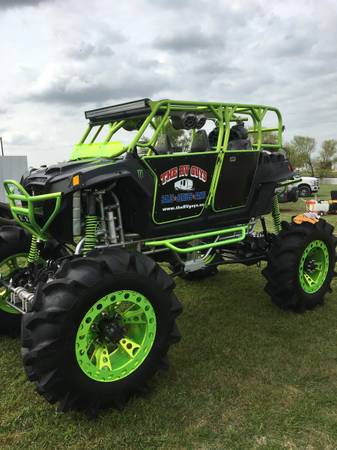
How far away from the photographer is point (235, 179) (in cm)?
465

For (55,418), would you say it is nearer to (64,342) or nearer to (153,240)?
(64,342)

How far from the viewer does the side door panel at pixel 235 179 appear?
4.50 m

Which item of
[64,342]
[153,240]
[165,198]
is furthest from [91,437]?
[165,198]

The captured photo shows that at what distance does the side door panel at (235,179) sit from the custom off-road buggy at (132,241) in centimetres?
2

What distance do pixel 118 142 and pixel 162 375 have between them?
2188 millimetres

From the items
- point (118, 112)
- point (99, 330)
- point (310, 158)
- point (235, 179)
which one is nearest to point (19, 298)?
point (99, 330)

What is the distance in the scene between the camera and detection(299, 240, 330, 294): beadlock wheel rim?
5094mm

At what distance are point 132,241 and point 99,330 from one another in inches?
41.1

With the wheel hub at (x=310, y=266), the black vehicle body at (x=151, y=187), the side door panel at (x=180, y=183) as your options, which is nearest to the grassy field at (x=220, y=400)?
the wheel hub at (x=310, y=266)

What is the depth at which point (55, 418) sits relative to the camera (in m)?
3.11

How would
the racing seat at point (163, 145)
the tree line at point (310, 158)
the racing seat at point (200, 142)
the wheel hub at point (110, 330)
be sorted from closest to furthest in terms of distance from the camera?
the wheel hub at point (110, 330)
the racing seat at point (200, 142)
the racing seat at point (163, 145)
the tree line at point (310, 158)

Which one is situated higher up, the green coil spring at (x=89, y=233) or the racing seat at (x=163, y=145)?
the racing seat at (x=163, y=145)

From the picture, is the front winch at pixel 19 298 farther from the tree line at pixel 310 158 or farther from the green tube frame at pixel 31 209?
the tree line at pixel 310 158

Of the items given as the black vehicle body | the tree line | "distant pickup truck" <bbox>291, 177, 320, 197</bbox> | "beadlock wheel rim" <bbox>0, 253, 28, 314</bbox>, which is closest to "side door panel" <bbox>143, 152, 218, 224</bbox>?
the black vehicle body
